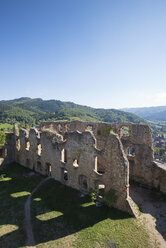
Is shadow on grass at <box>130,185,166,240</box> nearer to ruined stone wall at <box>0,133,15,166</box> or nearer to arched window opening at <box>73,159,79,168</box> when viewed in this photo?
arched window opening at <box>73,159,79,168</box>

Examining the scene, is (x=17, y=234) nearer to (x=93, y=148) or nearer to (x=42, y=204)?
(x=42, y=204)

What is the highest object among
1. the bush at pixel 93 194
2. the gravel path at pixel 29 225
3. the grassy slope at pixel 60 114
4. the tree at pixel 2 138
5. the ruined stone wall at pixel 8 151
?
the grassy slope at pixel 60 114

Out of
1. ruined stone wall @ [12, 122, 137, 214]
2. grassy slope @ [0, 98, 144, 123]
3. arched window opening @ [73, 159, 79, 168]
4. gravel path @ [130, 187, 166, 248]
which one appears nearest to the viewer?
gravel path @ [130, 187, 166, 248]

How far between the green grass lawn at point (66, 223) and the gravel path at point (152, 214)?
0.83 m

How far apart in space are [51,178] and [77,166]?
5.18m

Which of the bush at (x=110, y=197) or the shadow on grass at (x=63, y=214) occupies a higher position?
the bush at (x=110, y=197)

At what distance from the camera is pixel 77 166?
667 inches

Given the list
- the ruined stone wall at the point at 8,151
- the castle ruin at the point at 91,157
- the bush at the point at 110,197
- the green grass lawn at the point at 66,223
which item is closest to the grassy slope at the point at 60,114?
the ruined stone wall at the point at 8,151

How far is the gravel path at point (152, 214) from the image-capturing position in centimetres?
1129

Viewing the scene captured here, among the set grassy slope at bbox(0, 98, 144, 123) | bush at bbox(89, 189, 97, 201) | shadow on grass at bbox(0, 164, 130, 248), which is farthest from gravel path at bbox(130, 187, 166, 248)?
grassy slope at bbox(0, 98, 144, 123)

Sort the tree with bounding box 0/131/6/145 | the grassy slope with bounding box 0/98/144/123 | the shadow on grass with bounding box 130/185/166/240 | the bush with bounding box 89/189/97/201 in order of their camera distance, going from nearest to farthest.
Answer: the shadow on grass with bounding box 130/185/166/240 → the bush with bounding box 89/189/97/201 → the tree with bounding box 0/131/6/145 → the grassy slope with bounding box 0/98/144/123

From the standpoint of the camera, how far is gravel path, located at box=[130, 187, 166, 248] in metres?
11.3

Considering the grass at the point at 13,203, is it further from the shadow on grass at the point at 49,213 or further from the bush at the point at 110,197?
the bush at the point at 110,197

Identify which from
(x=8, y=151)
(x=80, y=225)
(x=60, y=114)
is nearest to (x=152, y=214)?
(x=80, y=225)
